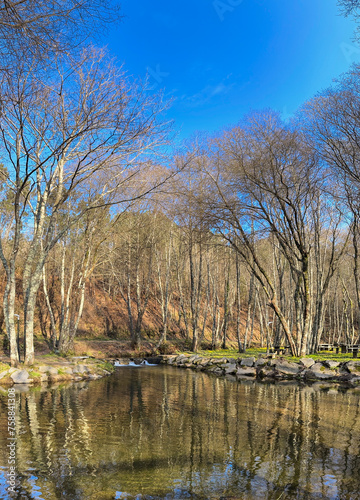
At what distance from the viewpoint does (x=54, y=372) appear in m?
11.8

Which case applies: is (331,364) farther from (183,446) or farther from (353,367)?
(183,446)

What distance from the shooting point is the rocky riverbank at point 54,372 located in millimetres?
10508

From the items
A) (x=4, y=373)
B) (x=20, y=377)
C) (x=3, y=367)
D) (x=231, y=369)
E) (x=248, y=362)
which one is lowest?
(x=231, y=369)

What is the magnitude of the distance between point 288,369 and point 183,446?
31.8 ft

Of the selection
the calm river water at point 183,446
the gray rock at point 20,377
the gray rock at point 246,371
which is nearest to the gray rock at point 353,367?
the gray rock at point 246,371

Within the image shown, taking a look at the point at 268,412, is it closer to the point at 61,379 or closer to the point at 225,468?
the point at 225,468

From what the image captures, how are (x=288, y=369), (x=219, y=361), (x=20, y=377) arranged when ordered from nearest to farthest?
(x=20, y=377), (x=288, y=369), (x=219, y=361)

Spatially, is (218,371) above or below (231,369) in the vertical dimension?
below

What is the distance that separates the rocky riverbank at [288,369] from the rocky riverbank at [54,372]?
499 cm

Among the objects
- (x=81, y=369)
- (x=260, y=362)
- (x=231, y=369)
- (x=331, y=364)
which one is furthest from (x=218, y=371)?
(x=81, y=369)

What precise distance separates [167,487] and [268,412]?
447cm

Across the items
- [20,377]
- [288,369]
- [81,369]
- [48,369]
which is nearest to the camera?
[20,377]

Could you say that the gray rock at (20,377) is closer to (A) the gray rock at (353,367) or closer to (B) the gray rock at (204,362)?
(B) the gray rock at (204,362)

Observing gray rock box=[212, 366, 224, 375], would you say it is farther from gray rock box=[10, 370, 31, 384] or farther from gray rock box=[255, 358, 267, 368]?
gray rock box=[10, 370, 31, 384]
